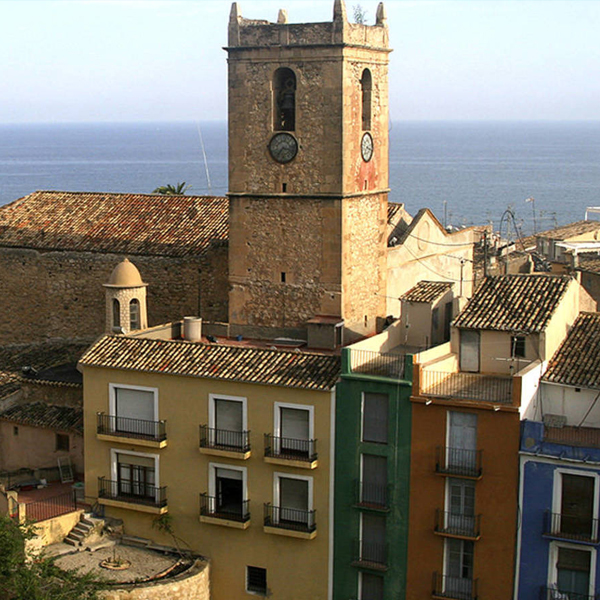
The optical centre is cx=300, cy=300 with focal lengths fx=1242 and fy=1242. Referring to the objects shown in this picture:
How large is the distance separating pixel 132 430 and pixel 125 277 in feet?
15.2

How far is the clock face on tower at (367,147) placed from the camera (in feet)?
98.7

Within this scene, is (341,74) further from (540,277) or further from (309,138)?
(540,277)

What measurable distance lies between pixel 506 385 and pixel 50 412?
11.7 meters

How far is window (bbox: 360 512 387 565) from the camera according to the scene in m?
25.0

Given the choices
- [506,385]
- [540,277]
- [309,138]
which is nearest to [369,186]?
[309,138]

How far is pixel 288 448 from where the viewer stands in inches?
1006

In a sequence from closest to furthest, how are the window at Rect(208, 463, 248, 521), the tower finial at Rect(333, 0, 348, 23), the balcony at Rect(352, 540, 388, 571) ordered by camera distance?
the balcony at Rect(352, 540, 388, 571) < the window at Rect(208, 463, 248, 521) < the tower finial at Rect(333, 0, 348, 23)

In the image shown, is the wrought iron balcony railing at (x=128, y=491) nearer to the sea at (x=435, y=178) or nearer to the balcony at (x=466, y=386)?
the balcony at (x=466, y=386)

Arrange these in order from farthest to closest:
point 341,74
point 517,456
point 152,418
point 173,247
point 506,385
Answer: point 173,247 → point 341,74 → point 152,418 → point 506,385 → point 517,456

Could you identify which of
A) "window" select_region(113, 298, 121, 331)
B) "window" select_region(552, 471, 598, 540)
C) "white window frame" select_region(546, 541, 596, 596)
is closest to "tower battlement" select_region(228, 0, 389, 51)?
"window" select_region(113, 298, 121, 331)

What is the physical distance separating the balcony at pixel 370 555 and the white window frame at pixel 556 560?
3.34m

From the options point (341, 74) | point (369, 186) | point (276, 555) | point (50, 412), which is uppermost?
point (341, 74)

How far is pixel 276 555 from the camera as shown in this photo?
26.0 m

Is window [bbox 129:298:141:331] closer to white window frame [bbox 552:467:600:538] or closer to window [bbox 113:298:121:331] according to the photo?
window [bbox 113:298:121:331]
